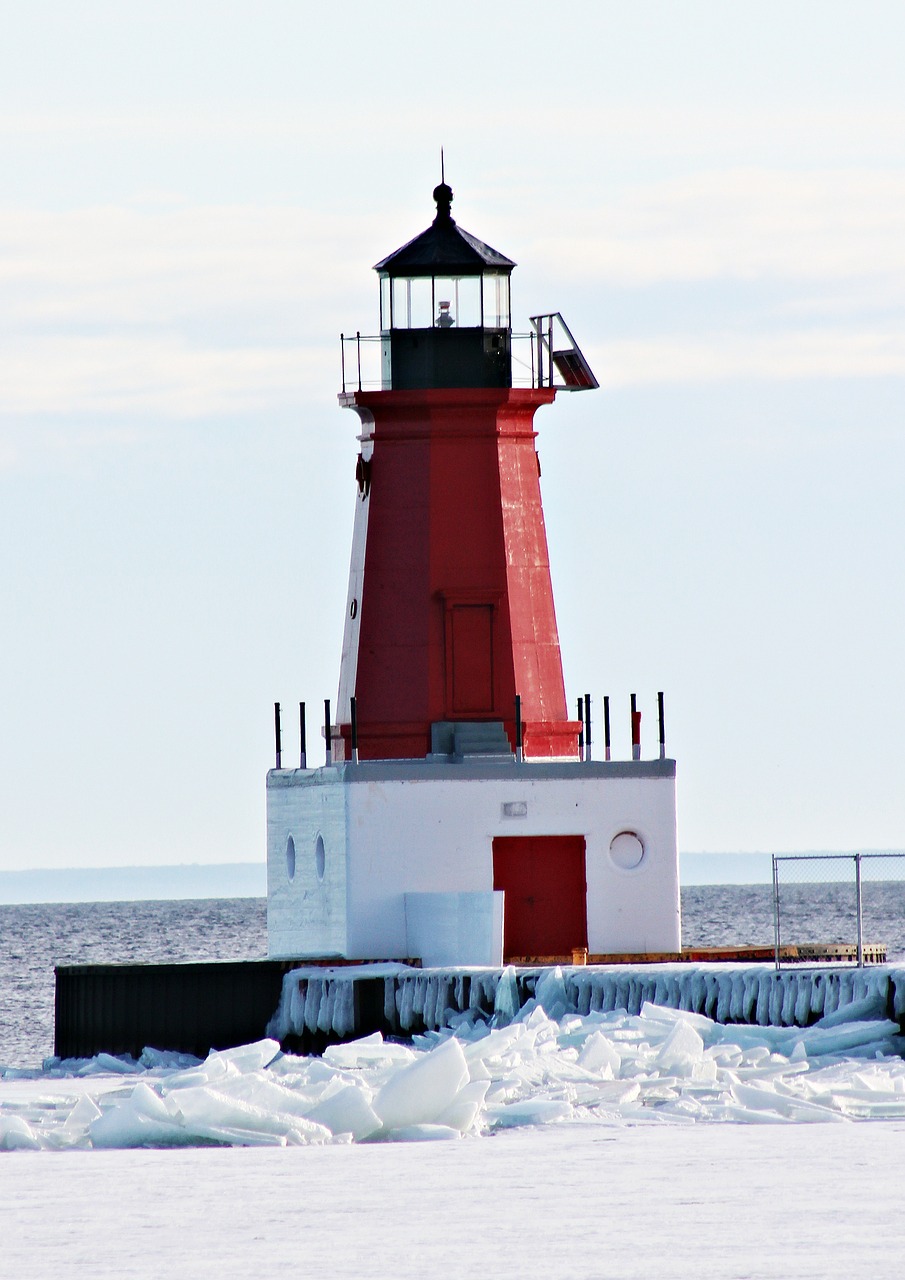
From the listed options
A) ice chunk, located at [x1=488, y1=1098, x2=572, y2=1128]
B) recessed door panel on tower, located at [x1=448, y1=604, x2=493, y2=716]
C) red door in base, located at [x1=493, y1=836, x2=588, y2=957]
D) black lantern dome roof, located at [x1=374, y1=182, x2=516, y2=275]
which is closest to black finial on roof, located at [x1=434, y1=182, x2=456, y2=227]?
black lantern dome roof, located at [x1=374, y1=182, x2=516, y2=275]

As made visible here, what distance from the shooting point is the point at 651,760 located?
2677 centimetres

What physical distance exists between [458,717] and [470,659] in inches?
24.5

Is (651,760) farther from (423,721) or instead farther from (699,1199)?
(699,1199)

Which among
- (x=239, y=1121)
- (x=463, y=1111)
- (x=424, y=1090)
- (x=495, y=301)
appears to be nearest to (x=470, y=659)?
(x=495, y=301)

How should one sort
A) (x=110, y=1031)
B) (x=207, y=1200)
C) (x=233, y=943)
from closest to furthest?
(x=207, y=1200) → (x=110, y=1031) → (x=233, y=943)

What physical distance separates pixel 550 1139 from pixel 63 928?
89201 millimetres

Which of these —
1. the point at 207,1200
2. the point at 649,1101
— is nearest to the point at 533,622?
the point at 649,1101

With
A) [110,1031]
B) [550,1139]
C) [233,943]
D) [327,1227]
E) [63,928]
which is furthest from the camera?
[63,928]

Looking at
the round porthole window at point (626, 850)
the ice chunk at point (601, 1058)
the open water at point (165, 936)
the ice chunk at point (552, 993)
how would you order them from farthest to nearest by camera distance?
the open water at point (165, 936) → the round porthole window at point (626, 850) → the ice chunk at point (552, 993) → the ice chunk at point (601, 1058)

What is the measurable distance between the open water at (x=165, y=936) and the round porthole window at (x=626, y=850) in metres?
11.8

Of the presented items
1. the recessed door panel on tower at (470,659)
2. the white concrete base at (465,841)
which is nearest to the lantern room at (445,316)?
the recessed door panel on tower at (470,659)

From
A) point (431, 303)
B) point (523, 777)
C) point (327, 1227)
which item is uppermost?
point (431, 303)

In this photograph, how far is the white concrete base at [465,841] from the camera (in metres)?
26.2

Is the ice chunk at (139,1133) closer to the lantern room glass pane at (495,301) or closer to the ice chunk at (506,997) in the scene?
the ice chunk at (506,997)
